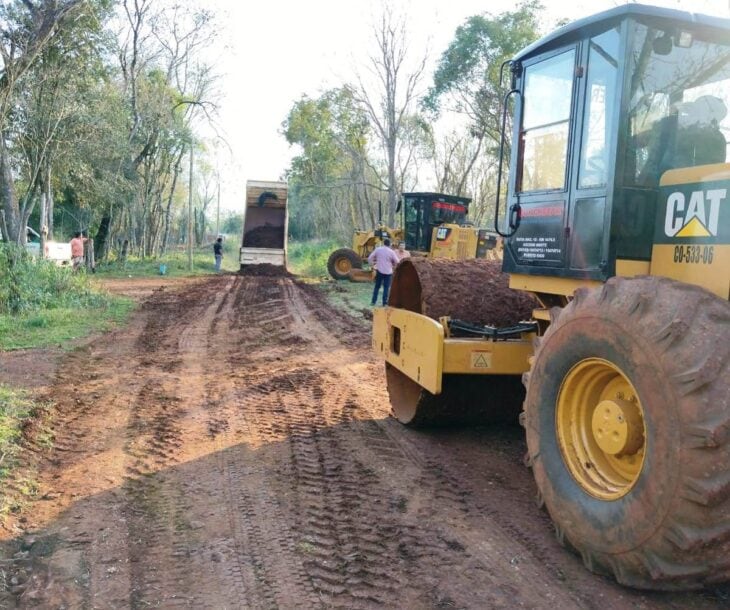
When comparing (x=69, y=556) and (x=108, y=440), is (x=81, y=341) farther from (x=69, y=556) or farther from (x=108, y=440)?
(x=69, y=556)

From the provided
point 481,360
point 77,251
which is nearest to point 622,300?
point 481,360

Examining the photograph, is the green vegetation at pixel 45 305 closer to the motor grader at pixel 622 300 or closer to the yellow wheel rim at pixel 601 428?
the motor grader at pixel 622 300

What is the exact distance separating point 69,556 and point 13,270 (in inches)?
409

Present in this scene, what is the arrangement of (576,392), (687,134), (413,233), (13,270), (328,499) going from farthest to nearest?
(413,233)
(13,270)
(328,499)
(687,134)
(576,392)

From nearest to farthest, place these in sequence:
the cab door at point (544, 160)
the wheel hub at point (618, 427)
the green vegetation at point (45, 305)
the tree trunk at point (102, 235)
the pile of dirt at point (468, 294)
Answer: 1. the wheel hub at point (618, 427)
2. the cab door at point (544, 160)
3. the pile of dirt at point (468, 294)
4. the green vegetation at point (45, 305)
5. the tree trunk at point (102, 235)

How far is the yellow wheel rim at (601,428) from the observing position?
10.2ft

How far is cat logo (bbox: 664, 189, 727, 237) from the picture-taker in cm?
320

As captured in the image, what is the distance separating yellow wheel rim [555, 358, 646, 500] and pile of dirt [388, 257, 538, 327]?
188 centimetres

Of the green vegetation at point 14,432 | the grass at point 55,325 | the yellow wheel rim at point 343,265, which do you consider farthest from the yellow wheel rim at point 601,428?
the yellow wheel rim at point 343,265

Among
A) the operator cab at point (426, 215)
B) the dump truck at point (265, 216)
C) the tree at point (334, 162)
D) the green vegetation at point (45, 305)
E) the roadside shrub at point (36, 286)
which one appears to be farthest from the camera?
the tree at point (334, 162)

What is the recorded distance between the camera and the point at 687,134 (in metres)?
3.79

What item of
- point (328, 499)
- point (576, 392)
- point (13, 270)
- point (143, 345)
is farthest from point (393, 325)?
point (13, 270)

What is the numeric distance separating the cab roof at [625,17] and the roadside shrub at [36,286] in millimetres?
11029

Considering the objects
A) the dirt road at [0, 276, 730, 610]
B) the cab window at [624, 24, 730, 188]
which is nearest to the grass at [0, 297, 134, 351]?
the dirt road at [0, 276, 730, 610]
